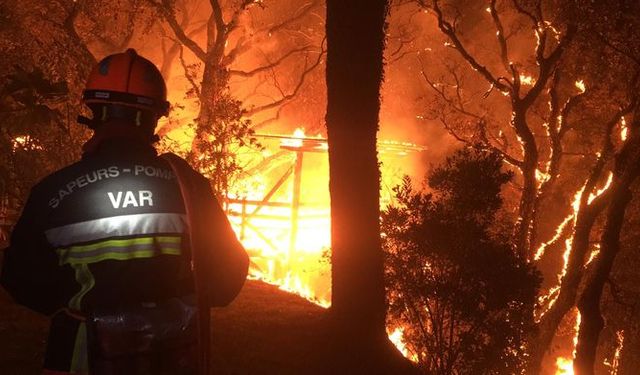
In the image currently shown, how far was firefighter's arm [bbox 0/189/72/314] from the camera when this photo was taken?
285 centimetres

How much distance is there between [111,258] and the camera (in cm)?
291

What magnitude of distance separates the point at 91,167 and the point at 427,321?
6.11m

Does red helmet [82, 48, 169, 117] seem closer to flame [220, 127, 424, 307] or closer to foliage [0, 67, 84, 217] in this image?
foliage [0, 67, 84, 217]

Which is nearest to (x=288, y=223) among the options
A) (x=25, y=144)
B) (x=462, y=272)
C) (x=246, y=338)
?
(x=25, y=144)

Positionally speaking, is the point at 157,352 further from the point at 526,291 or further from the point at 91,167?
the point at 526,291

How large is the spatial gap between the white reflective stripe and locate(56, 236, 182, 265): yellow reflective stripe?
0.10ft

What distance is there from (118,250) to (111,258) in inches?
1.8

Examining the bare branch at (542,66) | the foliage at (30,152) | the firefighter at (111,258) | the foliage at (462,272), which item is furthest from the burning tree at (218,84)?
the firefighter at (111,258)

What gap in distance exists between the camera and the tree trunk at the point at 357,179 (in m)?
7.23

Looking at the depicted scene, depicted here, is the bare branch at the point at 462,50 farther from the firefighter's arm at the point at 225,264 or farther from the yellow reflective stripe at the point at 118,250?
the yellow reflective stripe at the point at 118,250

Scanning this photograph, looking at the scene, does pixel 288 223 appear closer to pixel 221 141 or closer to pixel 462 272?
pixel 221 141

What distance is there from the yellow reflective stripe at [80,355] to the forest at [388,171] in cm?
444

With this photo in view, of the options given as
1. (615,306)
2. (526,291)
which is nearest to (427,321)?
(526,291)

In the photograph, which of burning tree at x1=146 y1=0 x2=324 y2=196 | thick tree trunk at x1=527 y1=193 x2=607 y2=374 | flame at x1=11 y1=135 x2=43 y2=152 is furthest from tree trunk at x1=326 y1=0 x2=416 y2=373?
thick tree trunk at x1=527 y1=193 x2=607 y2=374
